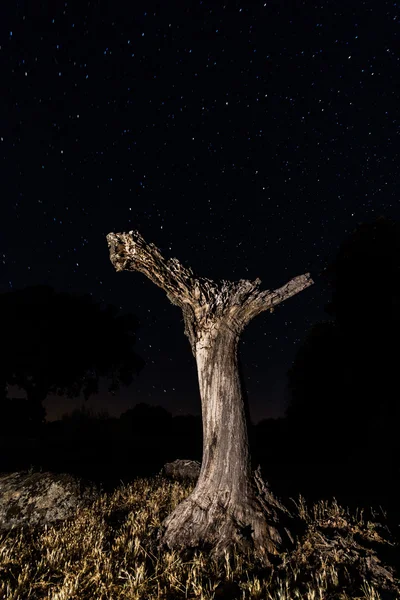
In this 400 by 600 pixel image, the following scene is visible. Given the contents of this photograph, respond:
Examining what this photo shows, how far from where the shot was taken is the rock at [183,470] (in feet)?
31.7

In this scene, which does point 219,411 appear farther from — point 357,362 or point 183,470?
point 357,362

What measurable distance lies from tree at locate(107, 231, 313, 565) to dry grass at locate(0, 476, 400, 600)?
0.43m

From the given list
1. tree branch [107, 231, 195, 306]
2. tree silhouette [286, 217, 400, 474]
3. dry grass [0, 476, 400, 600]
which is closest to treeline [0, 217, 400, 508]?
tree silhouette [286, 217, 400, 474]

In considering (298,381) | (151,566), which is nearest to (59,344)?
(298,381)

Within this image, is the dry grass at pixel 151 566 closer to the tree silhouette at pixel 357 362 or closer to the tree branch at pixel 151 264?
the tree branch at pixel 151 264

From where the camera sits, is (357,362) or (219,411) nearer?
(219,411)

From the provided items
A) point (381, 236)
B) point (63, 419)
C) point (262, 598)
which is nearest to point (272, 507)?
point (262, 598)

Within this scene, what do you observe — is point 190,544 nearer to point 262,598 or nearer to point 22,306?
point 262,598

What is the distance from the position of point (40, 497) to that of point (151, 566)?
410 centimetres

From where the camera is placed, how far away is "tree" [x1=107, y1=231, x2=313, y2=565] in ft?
17.3

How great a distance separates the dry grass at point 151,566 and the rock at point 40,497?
456 millimetres

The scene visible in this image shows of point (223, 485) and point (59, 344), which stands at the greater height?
point (59, 344)

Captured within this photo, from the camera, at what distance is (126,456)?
12.2m

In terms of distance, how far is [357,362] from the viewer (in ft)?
60.3
